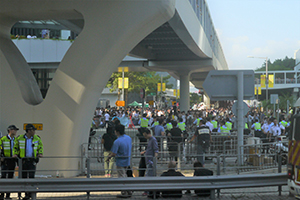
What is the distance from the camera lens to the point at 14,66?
14.0 m

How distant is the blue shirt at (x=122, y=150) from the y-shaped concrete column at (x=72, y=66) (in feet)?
11.7

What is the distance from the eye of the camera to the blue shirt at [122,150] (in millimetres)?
10234

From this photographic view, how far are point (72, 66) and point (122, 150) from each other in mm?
4124

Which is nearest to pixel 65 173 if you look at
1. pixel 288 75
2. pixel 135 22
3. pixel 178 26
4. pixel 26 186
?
pixel 26 186

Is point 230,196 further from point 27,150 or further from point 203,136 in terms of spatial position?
point 27,150

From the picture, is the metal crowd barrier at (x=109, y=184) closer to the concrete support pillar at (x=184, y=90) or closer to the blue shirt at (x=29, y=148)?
the blue shirt at (x=29, y=148)

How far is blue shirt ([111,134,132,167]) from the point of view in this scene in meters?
10.2

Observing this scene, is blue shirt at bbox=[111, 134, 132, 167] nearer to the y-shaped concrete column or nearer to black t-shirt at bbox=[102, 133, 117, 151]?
black t-shirt at bbox=[102, 133, 117, 151]

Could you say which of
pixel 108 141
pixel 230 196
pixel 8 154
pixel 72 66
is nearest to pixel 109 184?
pixel 8 154

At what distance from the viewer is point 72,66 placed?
519 inches

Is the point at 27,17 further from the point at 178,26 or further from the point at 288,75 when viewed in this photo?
the point at 288,75

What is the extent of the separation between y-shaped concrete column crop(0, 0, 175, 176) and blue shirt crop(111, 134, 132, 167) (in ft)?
11.7

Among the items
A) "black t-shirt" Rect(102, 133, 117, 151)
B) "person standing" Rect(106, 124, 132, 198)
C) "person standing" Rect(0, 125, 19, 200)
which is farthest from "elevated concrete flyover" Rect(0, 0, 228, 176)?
"person standing" Rect(106, 124, 132, 198)

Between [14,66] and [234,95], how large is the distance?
24.6 ft
